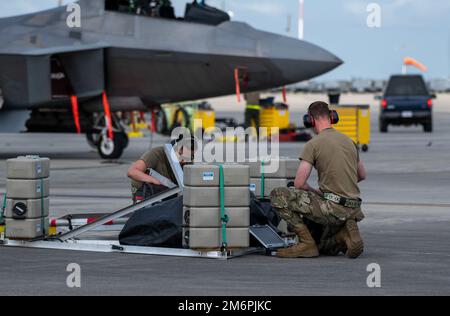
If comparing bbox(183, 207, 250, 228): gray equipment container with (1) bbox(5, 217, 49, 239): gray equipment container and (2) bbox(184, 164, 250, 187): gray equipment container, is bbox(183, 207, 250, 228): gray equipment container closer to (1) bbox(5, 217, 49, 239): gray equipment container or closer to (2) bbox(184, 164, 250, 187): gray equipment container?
(2) bbox(184, 164, 250, 187): gray equipment container

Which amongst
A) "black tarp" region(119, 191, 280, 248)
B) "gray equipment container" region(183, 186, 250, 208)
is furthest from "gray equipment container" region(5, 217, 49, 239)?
"gray equipment container" region(183, 186, 250, 208)

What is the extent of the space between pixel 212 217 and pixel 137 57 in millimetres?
13471

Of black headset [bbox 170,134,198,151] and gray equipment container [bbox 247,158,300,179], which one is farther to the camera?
gray equipment container [bbox 247,158,300,179]

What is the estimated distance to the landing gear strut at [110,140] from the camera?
958 inches

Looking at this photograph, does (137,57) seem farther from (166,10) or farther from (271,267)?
(271,267)

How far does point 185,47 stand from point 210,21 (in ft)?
2.74

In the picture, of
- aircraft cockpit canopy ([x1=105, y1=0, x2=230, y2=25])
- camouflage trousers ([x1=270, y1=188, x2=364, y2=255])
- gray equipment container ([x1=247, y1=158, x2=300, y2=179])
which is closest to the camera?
camouflage trousers ([x1=270, y1=188, x2=364, y2=255])

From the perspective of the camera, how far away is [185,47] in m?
23.2

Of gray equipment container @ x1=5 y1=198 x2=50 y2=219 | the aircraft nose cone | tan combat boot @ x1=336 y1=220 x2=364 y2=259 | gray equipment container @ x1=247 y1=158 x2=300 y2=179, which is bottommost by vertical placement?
tan combat boot @ x1=336 y1=220 x2=364 y2=259

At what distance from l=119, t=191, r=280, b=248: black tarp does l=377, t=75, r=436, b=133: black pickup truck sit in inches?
1194

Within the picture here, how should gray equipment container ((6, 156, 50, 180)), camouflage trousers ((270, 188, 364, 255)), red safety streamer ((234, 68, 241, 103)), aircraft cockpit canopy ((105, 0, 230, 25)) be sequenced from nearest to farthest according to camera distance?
camouflage trousers ((270, 188, 364, 255))
gray equipment container ((6, 156, 50, 180))
red safety streamer ((234, 68, 241, 103))
aircraft cockpit canopy ((105, 0, 230, 25))

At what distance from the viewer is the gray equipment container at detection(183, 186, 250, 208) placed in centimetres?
1033

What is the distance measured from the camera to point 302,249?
10586mm
